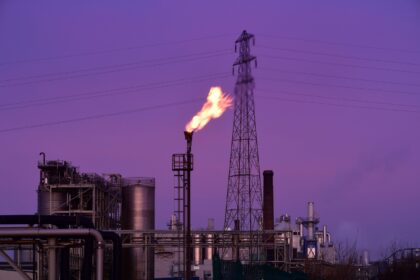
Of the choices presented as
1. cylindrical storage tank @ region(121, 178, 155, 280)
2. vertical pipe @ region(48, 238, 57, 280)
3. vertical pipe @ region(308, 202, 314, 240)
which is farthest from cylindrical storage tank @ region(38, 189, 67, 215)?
vertical pipe @ region(308, 202, 314, 240)

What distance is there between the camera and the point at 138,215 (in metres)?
61.2

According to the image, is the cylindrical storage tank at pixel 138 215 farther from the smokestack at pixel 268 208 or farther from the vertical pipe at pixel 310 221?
the vertical pipe at pixel 310 221

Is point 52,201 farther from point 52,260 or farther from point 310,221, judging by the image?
point 310,221

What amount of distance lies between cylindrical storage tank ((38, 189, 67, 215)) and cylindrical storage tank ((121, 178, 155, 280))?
5.29 meters

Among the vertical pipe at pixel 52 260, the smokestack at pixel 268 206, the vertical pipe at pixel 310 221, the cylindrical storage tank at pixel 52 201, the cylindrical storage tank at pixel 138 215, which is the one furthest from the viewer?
the vertical pipe at pixel 310 221

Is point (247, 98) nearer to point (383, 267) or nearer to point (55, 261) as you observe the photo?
point (383, 267)

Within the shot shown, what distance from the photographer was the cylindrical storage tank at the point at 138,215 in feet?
201

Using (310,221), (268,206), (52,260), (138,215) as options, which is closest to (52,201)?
(138,215)

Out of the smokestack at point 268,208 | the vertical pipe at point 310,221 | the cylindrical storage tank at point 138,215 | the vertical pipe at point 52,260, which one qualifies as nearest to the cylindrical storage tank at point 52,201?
the cylindrical storage tank at point 138,215

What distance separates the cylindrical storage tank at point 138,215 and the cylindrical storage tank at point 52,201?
5288 millimetres

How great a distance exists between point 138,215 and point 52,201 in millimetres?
6879

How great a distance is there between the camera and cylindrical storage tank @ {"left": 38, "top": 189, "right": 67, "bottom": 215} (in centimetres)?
5844

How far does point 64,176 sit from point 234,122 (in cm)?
1350

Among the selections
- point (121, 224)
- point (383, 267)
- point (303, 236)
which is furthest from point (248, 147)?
point (303, 236)
